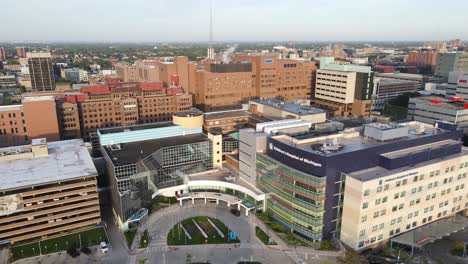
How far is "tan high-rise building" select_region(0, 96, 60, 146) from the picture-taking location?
11044cm

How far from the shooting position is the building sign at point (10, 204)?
2734 inches

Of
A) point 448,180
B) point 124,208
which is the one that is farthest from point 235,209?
point 448,180

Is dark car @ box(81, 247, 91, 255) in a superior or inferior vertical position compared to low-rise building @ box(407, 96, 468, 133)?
inferior

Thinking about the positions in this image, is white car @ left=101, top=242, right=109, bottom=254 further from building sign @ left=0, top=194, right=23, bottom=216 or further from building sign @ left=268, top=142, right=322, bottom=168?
building sign @ left=268, top=142, right=322, bottom=168

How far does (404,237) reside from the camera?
7194 cm

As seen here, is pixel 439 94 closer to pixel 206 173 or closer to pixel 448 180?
pixel 448 180

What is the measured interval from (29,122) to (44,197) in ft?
161

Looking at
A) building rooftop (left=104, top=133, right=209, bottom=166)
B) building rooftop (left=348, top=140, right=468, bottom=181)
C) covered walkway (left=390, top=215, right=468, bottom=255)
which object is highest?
building rooftop (left=348, top=140, right=468, bottom=181)

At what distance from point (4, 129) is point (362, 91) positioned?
483ft

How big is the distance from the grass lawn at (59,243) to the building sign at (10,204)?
780 centimetres

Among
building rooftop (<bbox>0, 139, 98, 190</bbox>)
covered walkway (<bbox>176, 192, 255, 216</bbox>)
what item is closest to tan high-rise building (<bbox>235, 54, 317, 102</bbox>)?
covered walkway (<bbox>176, 192, 255, 216</bbox>)

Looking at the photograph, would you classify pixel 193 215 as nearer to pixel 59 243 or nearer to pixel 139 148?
pixel 139 148

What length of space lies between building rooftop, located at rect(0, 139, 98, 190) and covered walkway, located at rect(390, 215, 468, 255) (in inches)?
2649

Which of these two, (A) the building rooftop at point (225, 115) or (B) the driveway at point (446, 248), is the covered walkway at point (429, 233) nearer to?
(B) the driveway at point (446, 248)
